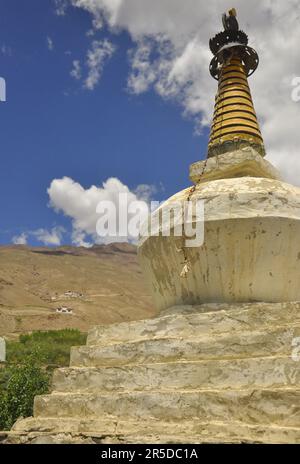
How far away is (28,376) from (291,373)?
454 inches

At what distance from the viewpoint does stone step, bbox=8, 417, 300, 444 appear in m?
3.84

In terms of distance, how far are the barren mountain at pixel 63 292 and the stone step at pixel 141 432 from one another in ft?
159

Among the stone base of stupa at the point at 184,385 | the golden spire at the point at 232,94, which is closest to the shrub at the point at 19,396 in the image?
the stone base of stupa at the point at 184,385

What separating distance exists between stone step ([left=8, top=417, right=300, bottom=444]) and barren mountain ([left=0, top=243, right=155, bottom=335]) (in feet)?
159

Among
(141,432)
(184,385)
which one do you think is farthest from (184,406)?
(141,432)

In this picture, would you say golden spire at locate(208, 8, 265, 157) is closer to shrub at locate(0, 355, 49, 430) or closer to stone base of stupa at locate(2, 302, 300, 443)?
stone base of stupa at locate(2, 302, 300, 443)

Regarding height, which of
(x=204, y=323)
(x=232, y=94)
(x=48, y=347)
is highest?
(x=232, y=94)

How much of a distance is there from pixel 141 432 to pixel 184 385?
2.00 feet

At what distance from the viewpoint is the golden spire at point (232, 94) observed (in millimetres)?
8328

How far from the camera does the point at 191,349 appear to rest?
16.0ft

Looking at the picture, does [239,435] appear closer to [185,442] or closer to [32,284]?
[185,442]

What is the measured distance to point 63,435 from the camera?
15.1 feet

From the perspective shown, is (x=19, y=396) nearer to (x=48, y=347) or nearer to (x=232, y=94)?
(x=232, y=94)

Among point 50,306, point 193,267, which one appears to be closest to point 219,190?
point 193,267
